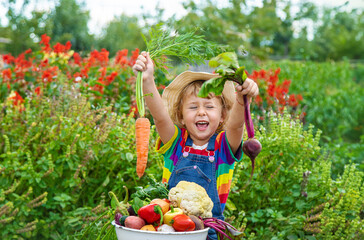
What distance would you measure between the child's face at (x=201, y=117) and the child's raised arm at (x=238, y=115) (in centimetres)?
12

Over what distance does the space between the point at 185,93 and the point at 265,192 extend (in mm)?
1257

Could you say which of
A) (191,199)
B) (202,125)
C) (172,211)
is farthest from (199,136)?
(172,211)

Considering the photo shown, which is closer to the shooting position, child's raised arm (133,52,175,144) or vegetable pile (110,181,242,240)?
vegetable pile (110,181,242,240)

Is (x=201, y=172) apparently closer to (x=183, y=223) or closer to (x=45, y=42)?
(x=183, y=223)

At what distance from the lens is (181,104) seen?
2.48 meters

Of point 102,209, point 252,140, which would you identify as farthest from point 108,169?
point 252,140

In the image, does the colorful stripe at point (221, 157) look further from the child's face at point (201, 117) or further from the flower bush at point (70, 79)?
the flower bush at point (70, 79)

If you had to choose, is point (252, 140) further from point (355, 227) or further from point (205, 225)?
point (355, 227)

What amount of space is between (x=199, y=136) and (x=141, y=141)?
0.32 m

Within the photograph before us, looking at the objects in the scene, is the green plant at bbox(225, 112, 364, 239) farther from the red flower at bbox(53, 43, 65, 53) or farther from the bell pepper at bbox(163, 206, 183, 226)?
the red flower at bbox(53, 43, 65, 53)

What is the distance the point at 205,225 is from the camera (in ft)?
6.55

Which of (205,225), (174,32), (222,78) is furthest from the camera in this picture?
(174,32)

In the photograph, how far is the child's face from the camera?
89.3 inches

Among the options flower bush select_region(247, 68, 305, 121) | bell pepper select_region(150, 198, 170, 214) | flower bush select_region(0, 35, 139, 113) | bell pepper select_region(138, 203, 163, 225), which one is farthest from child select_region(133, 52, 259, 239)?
flower bush select_region(247, 68, 305, 121)
